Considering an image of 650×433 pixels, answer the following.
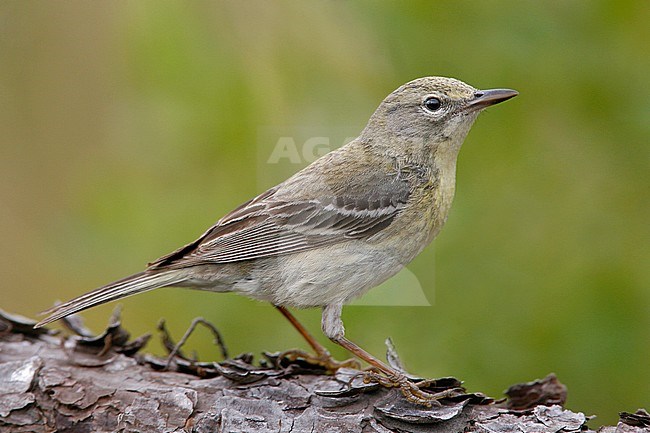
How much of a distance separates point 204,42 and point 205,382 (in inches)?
74.4

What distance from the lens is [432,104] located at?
4656mm

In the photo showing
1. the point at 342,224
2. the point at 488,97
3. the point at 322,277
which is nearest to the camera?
the point at 488,97

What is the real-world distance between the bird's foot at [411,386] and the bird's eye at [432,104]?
1.58 m

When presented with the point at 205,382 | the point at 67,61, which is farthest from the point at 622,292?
the point at 67,61

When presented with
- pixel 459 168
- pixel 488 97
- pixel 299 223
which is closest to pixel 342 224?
pixel 299 223

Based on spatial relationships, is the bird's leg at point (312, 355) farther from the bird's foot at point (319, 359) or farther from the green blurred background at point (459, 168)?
the green blurred background at point (459, 168)

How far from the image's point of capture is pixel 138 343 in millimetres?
4344

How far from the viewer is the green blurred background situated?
13.0 ft

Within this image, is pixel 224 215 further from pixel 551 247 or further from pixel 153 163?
pixel 551 247

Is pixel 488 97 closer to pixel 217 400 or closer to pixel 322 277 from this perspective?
pixel 322 277

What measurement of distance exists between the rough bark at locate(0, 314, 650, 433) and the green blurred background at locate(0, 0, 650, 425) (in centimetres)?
35

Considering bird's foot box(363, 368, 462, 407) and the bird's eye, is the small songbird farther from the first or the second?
bird's foot box(363, 368, 462, 407)

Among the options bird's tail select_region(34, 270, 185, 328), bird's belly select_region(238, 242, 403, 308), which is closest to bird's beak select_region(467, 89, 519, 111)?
bird's belly select_region(238, 242, 403, 308)

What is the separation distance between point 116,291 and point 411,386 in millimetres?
1572
